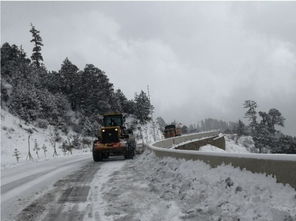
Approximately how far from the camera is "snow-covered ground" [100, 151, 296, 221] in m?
5.99

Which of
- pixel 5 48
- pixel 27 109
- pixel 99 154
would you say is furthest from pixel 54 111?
pixel 99 154

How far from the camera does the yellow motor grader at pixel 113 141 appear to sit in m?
25.8

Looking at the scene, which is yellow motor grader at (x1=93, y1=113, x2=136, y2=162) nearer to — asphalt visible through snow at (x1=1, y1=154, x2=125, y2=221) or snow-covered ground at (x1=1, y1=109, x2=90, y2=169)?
asphalt visible through snow at (x1=1, y1=154, x2=125, y2=221)

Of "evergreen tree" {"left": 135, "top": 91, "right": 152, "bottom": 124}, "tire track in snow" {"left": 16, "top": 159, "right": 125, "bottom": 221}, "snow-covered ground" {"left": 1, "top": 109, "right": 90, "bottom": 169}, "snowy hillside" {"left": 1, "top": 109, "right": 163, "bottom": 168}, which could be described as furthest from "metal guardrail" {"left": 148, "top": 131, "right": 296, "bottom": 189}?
"evergreen tree" {"left": 135, "top": 91, "right": 152, "bottom": 124}

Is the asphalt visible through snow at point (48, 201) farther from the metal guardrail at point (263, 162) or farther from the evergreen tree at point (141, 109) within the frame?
the evergreen tree at point (141, 109)

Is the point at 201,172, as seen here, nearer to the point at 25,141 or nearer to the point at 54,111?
the point at 25,141

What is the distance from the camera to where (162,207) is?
335 inches

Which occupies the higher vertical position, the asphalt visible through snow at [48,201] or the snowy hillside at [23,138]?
the snowy hillside at [23,138]

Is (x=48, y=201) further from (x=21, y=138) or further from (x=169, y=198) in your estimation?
(x=21, y=138)

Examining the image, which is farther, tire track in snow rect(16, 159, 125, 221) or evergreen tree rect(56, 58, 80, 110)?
evergreen tree rect(56, 58, 80, 110)

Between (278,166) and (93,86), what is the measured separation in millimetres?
76070

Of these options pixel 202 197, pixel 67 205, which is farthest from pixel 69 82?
pixel 202 197

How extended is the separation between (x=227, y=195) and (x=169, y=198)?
7.42ft

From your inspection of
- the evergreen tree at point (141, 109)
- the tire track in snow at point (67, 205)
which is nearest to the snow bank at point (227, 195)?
the tire track in snow at point (67, 205)
